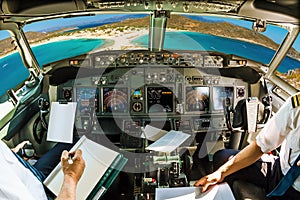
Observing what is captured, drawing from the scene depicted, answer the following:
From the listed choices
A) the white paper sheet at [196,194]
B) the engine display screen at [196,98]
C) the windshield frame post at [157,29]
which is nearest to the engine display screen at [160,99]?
the engine display screen at [196,98]

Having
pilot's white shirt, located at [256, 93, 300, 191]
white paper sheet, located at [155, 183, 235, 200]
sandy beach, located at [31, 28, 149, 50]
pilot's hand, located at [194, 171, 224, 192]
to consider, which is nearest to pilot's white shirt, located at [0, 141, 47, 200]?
white paper sheet, located at [155, 183, 235, 200]

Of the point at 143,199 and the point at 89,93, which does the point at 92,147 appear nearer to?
the point at 143,199

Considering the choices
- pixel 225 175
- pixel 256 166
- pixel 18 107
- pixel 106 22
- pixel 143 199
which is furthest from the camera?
pixel 106 22

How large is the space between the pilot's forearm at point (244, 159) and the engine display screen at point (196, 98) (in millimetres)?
1965

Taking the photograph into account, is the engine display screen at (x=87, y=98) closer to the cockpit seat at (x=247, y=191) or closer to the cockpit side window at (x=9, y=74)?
the cockpit side window at (x=9, y=74)

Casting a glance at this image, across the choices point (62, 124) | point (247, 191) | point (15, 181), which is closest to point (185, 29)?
point (62, 124)

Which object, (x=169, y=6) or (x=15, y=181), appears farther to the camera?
(x=169, y=6)

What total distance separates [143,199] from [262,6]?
1436 mm

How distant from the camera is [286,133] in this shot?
1.35 metres

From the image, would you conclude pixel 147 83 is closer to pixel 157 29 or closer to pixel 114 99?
pixel 114 99

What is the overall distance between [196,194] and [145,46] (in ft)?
7.23

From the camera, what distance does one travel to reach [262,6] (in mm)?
1759

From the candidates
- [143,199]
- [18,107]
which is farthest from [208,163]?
[18,107]

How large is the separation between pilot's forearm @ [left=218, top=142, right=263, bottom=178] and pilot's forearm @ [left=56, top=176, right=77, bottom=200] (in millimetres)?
660
